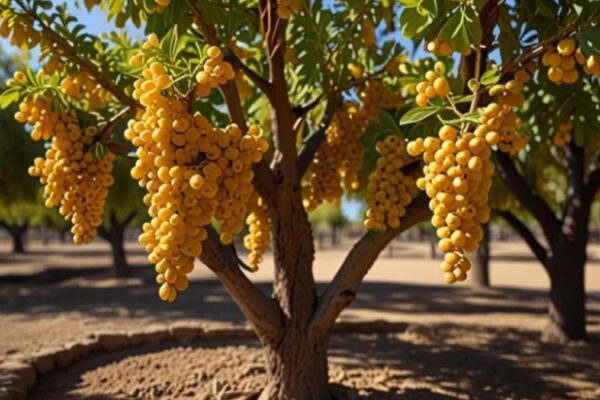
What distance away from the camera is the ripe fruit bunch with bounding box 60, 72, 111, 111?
3033 millimetres

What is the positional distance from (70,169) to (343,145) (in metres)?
1.81

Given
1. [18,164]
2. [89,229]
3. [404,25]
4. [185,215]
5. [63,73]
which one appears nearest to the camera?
[185,215]

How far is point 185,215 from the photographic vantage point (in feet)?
6.30

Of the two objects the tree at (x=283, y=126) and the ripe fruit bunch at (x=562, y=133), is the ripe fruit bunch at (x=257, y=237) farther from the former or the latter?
the ripe fruit bunch at (x=562, y=133)

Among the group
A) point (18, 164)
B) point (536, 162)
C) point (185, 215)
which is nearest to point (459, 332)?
point (536, 162)

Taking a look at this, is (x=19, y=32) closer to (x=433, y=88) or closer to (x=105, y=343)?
(x=433, y=88)

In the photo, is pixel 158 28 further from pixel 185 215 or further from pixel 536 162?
pixel 536 162

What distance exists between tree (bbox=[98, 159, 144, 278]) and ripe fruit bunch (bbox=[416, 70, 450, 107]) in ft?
33.5

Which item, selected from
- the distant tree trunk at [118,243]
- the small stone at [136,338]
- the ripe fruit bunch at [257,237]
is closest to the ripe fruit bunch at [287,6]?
the ripe fruit bunch at [257,237]

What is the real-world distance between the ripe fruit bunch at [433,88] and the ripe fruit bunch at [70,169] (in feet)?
6.17

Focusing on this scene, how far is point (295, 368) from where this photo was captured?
3480 millimetres

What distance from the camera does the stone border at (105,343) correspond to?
169 inches

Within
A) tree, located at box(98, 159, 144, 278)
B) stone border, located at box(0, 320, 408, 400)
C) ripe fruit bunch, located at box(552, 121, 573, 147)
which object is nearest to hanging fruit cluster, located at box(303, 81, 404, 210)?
ripe fruit bunch, located at box(552, 121, 573, 147)

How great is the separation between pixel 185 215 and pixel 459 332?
250 inches
